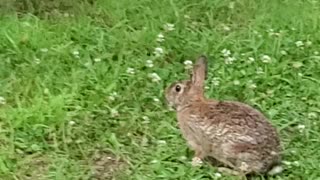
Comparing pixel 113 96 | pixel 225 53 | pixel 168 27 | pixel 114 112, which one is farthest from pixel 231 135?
pixel 168 27

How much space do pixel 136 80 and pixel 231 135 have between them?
1.09 meters

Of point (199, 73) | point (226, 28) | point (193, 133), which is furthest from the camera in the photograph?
point (226, 28)

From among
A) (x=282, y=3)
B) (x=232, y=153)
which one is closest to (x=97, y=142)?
(x=232, y=153)

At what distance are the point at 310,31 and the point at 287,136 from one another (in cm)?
128

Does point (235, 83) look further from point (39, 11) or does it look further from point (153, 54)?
point (39, 11)

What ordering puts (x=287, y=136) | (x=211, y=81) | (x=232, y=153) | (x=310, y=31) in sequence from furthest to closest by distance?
(x=310, y=31)
(x=211, y=81)
(x=287, y=136)
(x=232, y=153)

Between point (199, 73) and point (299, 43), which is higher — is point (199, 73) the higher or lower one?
the lower one

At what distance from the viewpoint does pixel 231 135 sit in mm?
5637

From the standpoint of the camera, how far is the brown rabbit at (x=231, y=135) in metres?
5.62

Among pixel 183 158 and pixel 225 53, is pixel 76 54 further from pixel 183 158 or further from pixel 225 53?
pixel 183 158

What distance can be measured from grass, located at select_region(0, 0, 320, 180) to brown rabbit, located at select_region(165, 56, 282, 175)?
11cm

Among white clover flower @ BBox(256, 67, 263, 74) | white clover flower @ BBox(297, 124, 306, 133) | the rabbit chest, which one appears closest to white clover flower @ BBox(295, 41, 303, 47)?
white clover flower @ BBox(256, 67, 263, 74)

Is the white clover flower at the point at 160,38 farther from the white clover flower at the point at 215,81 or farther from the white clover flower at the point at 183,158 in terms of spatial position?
the white clover flower at the point at 183,158

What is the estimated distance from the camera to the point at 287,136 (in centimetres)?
614
